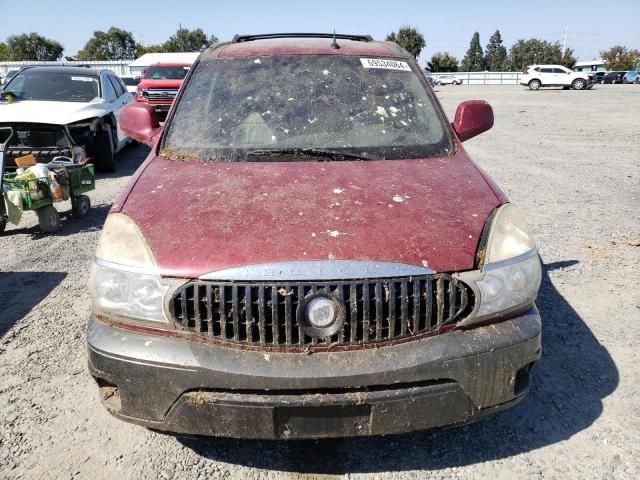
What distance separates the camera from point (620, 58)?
75.8m

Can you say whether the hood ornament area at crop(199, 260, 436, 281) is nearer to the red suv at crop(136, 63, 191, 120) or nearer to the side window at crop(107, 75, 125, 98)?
the side window at crop(107, 75, 125, 98)

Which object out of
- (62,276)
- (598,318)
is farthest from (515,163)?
(62,276)

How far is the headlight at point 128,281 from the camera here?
2045mm

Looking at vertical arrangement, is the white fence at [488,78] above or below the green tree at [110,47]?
below

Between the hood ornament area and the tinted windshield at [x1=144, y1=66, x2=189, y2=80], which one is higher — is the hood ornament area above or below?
below

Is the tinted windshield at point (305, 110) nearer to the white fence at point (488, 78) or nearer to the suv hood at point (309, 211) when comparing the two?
the suv hood at point (309, 211)

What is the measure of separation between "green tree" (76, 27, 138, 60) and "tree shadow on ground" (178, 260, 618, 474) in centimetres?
9632

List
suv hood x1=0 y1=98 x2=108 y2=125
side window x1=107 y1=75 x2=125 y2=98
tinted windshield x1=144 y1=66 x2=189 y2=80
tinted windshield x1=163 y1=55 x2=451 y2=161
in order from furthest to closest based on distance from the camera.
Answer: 1. tinted windshield x1=144 y1=66 x2=189 y2=80
2. side window x1=107 y1=75 x2=125 y2=98
3. suv hood x1=0 y1=98 x2=108 y2=125
4. tinted windshield x1=163 y1=55 x2=451 y2=161

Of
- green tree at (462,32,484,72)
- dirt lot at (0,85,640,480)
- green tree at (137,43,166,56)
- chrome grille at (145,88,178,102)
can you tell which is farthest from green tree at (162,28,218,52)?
dirt lot at (0,85,640,480)

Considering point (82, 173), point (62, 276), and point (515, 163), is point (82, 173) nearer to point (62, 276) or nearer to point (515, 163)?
point (62, 276)

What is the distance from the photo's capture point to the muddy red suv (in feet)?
6.41

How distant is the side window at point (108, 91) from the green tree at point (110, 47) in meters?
86.9

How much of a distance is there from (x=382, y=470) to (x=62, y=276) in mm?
3405

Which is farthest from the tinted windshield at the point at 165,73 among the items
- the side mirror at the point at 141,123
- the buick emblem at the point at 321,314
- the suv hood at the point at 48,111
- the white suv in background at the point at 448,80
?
the white suv in background at the point at 448,80
